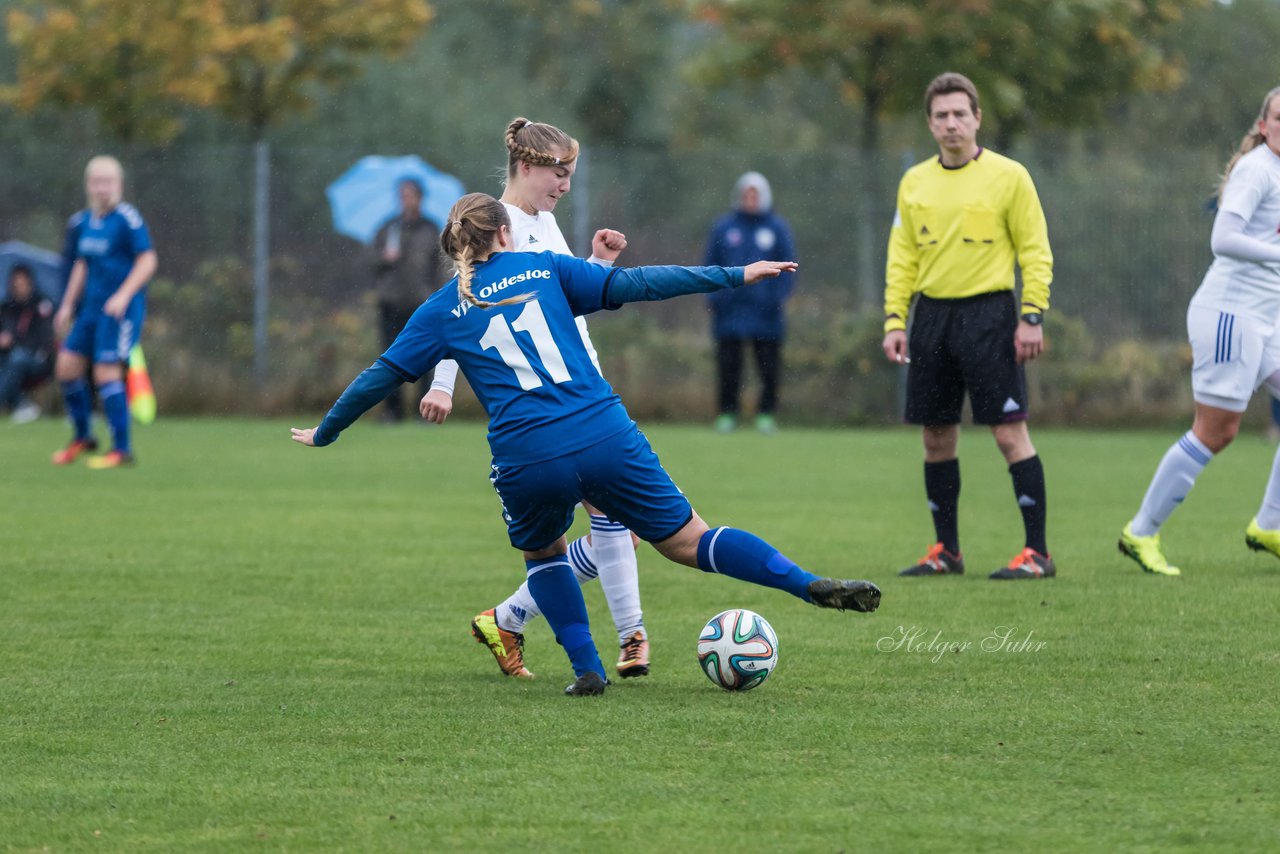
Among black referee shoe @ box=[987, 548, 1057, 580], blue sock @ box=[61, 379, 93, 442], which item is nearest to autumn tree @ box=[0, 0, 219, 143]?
blue sock @ box=[61, 379, 93, 442]

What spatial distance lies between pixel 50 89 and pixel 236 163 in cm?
534

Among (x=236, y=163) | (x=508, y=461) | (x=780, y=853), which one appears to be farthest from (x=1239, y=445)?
(x=780, y=853)

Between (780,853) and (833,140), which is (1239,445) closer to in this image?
(780,853)

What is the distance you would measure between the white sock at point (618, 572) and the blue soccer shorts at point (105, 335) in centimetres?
816

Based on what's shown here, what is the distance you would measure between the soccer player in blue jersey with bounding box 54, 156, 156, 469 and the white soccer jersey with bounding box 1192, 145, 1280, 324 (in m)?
7.87

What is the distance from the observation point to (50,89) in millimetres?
24719

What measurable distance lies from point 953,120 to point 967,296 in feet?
2.49

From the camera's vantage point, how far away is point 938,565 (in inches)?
324

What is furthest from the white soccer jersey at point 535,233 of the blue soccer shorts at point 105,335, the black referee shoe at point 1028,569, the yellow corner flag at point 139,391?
the yellow corner flag at point 139,391

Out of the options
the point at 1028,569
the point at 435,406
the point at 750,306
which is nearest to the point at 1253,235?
the point at 1028,569

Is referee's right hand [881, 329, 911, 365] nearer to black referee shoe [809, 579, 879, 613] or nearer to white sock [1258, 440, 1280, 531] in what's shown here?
white sock [1258, 440, 1280, 531]

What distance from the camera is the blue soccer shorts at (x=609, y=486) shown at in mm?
5297

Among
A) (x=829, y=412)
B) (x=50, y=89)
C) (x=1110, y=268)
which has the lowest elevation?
(x=829, y=412)

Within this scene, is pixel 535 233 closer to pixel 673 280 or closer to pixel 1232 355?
pixel 673 280
